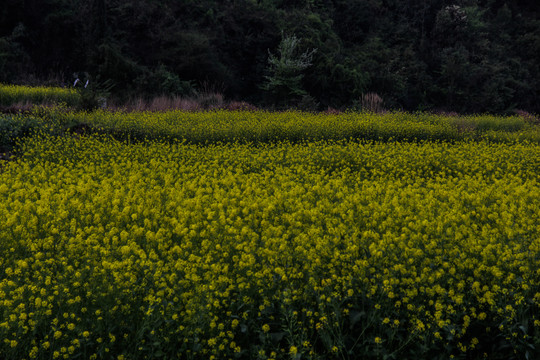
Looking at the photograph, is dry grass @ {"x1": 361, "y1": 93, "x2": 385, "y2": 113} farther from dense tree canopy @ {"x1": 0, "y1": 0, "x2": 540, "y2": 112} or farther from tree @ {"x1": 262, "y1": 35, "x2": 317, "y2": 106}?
tree @ {"x1": 262, "y1": 35, "x2": 317, "y2": 106}

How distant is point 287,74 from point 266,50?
3093 mm

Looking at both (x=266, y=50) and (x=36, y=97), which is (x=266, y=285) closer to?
(x=36, y=97)

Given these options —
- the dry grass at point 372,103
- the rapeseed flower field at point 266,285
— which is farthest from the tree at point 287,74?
the rapeseed flower field at point 266,285

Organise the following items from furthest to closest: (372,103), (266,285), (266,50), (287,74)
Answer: (266,50) → (287,74) → (372,103) → (266,285)

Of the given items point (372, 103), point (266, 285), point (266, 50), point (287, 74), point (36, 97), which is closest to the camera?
point (266, 285)

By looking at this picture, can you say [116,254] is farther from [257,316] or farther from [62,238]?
[257,316]

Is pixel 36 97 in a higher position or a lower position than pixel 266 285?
lower

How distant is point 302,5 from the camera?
1018 inches

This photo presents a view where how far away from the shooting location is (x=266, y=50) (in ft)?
72.7

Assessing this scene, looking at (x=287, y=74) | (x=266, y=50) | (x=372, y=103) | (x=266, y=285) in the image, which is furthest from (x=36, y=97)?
(x=266, y=285)

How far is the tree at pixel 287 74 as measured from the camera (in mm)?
19469

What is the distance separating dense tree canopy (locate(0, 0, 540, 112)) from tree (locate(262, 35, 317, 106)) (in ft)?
1.12

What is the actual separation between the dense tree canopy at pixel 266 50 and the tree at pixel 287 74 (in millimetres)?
341

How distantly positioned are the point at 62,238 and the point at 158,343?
1.56 m
